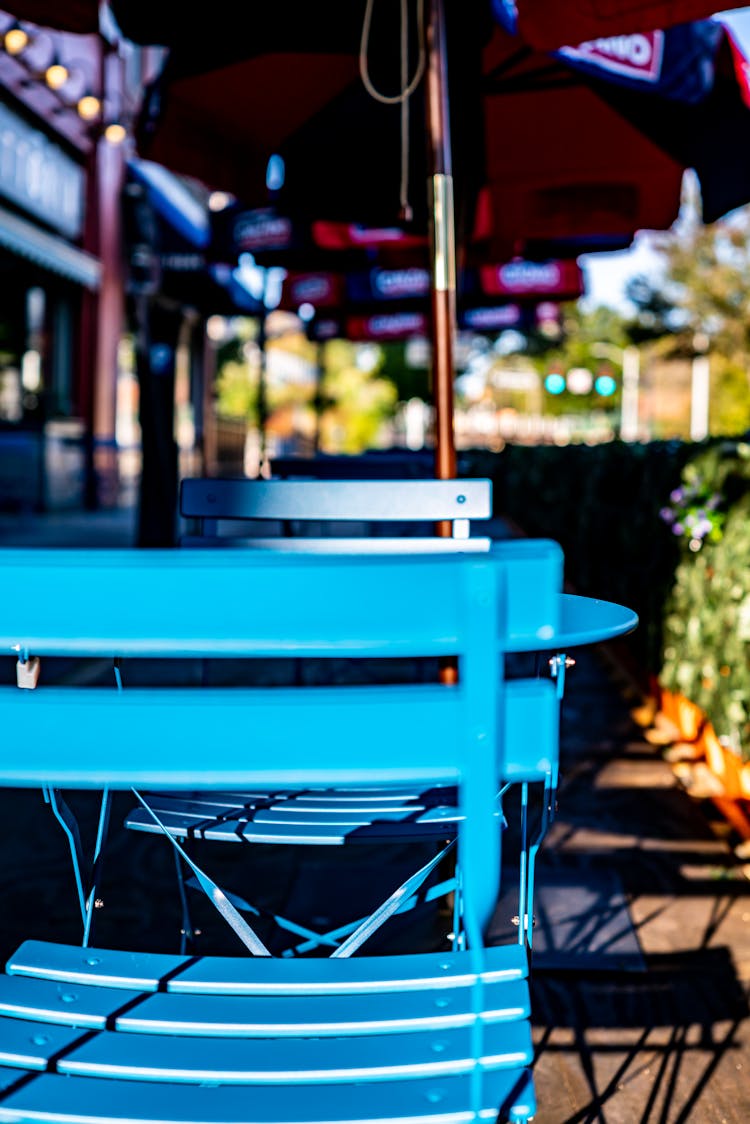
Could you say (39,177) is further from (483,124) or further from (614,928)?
(614,928)

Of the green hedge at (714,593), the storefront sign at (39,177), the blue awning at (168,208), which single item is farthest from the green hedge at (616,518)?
the storefront sign at (39,177)

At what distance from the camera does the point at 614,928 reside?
9.25ft

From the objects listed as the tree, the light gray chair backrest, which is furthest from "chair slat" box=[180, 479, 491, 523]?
the tree

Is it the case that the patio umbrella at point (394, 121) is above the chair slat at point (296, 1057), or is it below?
above

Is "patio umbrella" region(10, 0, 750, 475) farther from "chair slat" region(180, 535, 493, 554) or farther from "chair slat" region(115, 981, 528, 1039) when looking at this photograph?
"chair slat" region(115, 981, 528, 1039)

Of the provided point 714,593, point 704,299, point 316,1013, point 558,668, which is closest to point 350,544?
point 558,668

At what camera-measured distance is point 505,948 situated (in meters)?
1.53

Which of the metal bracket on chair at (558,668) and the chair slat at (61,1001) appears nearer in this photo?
the chair slat at (61,1001)

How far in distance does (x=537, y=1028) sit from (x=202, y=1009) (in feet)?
3.83

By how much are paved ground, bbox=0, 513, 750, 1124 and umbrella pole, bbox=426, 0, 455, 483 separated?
0.91 metres

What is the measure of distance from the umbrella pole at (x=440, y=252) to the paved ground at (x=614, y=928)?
0.91 m

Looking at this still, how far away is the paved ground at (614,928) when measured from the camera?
214 centimetres

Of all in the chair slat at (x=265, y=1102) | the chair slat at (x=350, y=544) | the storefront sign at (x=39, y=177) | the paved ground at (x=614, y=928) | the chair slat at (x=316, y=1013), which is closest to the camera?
the chair slat at (x=265, y=1102)

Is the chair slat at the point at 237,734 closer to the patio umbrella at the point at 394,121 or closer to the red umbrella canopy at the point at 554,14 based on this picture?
the patio umbrella at the point at 394,121
